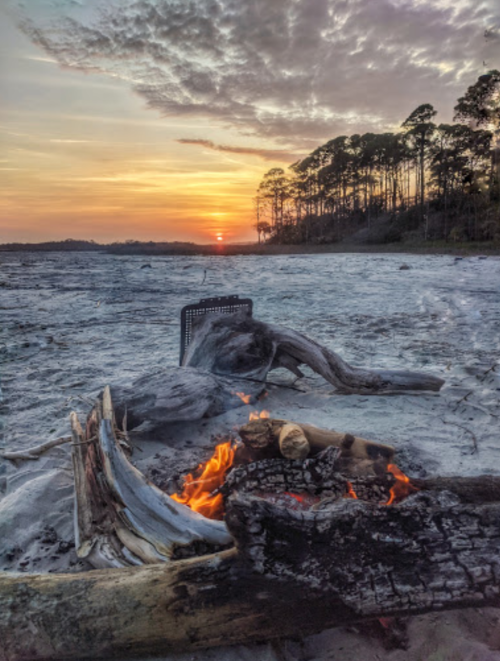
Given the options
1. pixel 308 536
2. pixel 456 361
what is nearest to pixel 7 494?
pixel 308 536

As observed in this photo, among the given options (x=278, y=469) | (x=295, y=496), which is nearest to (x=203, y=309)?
(x=278, y=469)

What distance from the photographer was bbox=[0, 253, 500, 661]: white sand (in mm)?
1995

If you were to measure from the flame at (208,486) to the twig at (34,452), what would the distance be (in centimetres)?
135

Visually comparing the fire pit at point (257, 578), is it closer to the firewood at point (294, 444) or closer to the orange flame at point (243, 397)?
the firewood at point (294, 444)

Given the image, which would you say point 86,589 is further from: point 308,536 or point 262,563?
point 308,536

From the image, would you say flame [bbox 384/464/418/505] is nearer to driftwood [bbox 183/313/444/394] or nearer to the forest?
driftwood [bbox 183/313/444/394]

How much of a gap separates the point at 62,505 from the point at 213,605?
5.51 feet

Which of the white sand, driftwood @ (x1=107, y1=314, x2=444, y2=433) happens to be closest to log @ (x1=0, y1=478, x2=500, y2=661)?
the white sand

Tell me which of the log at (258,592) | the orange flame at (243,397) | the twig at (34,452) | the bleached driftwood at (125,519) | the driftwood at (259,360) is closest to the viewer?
the log at (258,592)

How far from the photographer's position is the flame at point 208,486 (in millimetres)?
2628

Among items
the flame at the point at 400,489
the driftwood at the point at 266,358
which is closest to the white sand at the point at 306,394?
the driftwood at the point at 266,358

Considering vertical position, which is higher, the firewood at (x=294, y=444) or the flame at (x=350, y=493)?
the firewood at (x=294, y=444)

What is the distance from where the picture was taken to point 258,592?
5.78 ft

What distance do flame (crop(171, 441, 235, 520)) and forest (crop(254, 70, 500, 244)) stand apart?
34400 mm
